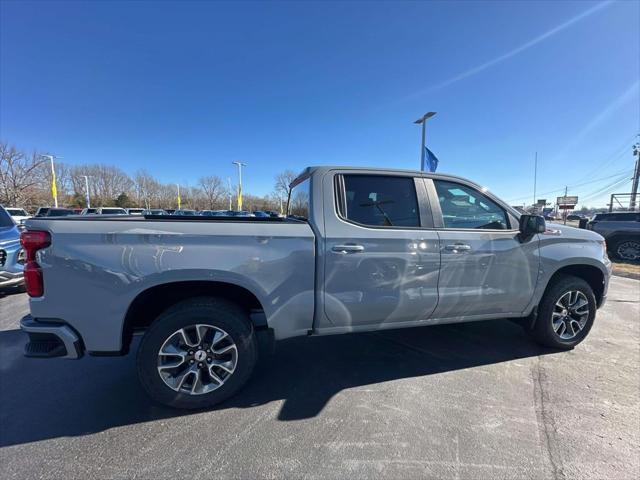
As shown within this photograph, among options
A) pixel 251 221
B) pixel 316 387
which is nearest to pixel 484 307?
pixel 316 387

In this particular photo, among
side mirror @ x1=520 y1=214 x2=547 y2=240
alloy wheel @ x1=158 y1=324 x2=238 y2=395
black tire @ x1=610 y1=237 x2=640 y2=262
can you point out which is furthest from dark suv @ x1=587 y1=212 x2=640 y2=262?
alloy wheel @ x1=158 y1=324 x2=238 y2=395

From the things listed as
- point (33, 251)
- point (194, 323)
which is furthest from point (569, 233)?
point (33, 251)

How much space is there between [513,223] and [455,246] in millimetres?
871

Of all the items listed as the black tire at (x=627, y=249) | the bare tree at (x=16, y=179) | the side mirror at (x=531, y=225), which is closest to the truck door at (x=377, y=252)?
the side mirror at (x=531, y=225)

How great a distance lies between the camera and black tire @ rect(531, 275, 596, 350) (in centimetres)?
338

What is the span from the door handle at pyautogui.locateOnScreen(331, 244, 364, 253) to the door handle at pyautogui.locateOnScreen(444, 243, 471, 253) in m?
0.90

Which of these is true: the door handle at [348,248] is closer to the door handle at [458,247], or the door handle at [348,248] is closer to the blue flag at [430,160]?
the door handle at [458,247]

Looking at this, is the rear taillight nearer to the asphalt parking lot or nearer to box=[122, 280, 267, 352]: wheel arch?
box=[122, 280, 267, 352]: wheel arch

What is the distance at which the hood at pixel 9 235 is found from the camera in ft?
17.1

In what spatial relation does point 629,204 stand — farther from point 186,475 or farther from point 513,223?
point 186,475

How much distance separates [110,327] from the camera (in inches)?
87.0

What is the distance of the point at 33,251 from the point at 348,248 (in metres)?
2.31

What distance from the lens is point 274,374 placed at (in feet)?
9.88

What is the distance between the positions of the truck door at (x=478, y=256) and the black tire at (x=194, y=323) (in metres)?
1.87
